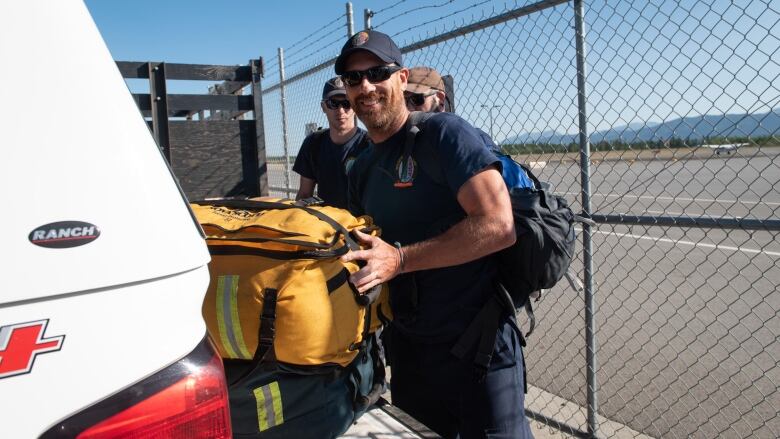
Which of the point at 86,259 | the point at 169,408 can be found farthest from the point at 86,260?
the point at 169,408

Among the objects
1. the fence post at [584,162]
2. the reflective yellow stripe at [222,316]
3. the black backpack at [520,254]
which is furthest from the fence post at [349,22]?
the reflective yellow stripe at [222,316]

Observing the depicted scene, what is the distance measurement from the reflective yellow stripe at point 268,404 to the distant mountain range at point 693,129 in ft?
7.67

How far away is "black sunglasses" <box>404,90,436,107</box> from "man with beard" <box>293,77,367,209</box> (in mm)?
475

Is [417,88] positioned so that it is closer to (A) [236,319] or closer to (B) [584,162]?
(B) [584,162]

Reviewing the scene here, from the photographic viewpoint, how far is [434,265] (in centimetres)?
198

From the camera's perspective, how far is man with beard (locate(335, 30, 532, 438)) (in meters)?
2.12

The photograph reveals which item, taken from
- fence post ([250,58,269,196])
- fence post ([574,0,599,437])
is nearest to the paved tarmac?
fence post ([574,0,599,437])

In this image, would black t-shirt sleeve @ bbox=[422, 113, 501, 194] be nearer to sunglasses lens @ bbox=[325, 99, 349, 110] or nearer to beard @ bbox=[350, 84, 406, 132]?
beard @ bbox=[350, 84, 406, 132]

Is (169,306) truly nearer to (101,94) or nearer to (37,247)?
(37,247)

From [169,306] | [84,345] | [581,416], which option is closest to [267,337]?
[169,306]

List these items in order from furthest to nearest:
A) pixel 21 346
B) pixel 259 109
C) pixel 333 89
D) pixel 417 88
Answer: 1. pixel 333 89
2. pixel 259 109
3. pixel 417 88
4. pixel 21 346

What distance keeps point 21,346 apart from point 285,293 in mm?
762

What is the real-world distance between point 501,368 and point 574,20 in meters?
1.98

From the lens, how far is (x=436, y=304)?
226 centimetres
